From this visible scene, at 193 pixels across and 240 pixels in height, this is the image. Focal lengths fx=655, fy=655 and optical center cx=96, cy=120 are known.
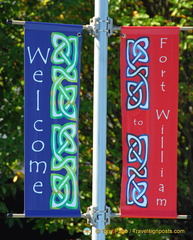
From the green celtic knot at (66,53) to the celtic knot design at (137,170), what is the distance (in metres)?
1.11

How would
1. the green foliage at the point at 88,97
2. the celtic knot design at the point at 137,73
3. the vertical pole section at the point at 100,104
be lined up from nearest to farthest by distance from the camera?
the vertical pole section at the point at 100,104 < the celtic knot design at the point at 137,73 < the green foliage at the point at 88,97

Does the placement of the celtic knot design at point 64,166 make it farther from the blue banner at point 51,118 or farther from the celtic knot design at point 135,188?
the celtic knot design at point 135,188

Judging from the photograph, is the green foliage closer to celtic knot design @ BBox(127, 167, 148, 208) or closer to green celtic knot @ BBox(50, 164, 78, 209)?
green celtic knot @ BBox(50, 164, 78, 209)

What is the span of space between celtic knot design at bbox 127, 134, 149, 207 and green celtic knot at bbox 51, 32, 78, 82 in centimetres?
111

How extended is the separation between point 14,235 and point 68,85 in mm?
8594

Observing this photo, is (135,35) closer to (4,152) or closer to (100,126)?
(100,126)

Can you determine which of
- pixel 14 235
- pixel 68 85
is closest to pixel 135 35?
pixel 68 85

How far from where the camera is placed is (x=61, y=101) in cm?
842

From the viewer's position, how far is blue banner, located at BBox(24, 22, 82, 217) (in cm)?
835

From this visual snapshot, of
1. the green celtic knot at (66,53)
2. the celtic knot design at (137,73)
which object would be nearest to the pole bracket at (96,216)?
the celtic knot design at (137,73)

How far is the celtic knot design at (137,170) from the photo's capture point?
8508mm

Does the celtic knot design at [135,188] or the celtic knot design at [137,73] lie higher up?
the celtic knot design at [137,73]

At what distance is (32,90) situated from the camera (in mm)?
8352

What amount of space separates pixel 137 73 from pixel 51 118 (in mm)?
1258
